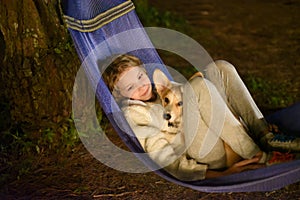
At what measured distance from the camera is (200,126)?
2.71 meters

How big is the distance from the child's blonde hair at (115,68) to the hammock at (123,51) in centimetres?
5

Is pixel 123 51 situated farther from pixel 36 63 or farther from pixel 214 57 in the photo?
pixel 214 57

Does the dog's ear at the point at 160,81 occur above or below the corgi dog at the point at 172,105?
above

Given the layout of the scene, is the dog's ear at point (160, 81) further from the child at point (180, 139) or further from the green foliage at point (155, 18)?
the green foliage at point (155, 18)

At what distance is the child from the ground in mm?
298

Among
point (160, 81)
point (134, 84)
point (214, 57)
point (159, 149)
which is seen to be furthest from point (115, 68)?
point (214, 57)

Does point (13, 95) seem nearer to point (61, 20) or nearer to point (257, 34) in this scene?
point (61, 20)

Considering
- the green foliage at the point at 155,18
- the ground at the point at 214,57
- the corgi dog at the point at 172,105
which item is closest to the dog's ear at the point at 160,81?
the corgi dog at the point at 172,105

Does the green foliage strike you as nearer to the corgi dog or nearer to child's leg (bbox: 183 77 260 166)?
the corgi dog

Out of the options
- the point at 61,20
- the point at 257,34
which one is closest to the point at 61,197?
the point at 61,20

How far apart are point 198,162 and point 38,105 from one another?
110 centimetres

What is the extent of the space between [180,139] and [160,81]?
1.07 feet

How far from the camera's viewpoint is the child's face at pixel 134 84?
274 centimetres

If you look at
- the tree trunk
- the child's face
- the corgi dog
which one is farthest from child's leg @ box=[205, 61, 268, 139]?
the tree trunk
